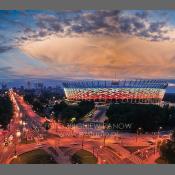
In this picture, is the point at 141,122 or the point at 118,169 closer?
the point at 118,169

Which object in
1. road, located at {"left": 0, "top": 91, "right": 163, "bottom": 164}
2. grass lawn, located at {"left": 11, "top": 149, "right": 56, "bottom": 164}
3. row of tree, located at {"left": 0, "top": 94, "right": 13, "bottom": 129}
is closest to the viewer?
grass lawn, located at {"left": 11, "top": 149, "right": 56, "bottom": 164}

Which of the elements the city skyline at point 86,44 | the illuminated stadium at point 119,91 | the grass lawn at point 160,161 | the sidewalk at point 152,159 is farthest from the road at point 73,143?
the city skyline at point 86,44

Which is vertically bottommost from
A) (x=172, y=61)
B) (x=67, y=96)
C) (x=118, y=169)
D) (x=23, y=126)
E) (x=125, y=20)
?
(x=118, y=169)

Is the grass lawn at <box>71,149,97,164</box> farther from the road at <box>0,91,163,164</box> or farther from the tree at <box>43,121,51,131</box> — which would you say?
the tree at <box>43,121,51,131</box>

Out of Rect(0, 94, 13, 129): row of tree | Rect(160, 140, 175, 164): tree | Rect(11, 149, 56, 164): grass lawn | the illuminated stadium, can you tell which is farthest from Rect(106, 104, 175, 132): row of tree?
Rect(0, 94, 13, 129): row of tree

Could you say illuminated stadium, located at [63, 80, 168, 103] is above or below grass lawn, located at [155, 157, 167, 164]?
above

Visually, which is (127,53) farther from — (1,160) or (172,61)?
(1,160)

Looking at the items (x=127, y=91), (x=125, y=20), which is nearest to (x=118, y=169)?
(x=127, y=91)
